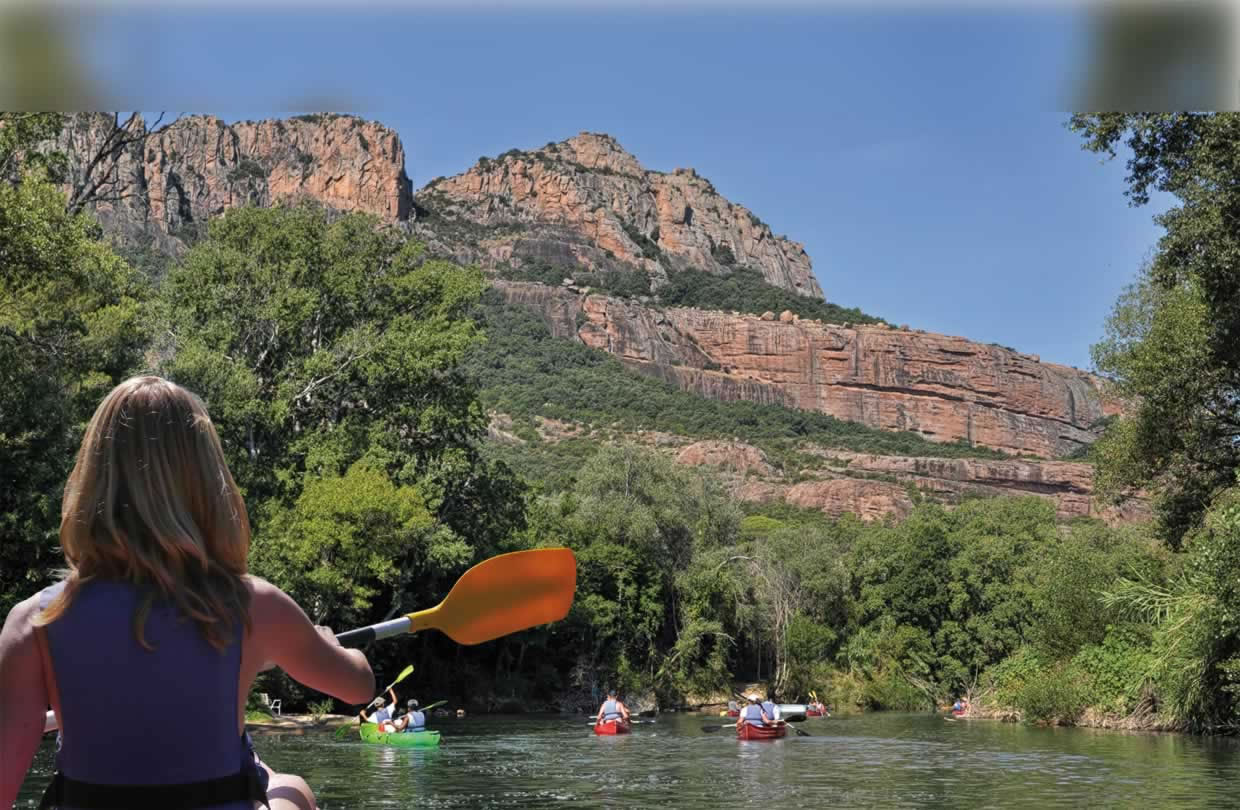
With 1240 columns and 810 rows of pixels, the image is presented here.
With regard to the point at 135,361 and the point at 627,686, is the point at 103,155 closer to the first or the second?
the point at 135,361

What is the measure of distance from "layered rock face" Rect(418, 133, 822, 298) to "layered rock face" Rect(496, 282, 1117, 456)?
13.5 m

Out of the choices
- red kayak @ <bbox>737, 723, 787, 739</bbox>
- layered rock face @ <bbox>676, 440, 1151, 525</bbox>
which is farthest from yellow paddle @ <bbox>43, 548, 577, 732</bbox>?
layered rock face @ <bbox>676, 440, 1151, 525</bbox>

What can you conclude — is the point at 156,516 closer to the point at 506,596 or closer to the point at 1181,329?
the point at 506,596

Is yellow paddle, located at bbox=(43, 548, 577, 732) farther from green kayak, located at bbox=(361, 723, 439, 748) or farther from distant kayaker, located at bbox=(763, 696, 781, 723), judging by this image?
distant kayaker, located at bbox=(763, 696, 781, 723)

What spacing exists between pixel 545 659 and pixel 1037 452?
123224 mm

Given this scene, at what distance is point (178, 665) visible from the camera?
2223 mm

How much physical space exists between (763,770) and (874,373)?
5391 inches

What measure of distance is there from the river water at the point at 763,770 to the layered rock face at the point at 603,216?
386 ft

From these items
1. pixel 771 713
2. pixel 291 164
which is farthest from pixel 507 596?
pixel 291 164

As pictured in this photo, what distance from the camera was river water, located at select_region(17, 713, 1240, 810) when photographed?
14.7m

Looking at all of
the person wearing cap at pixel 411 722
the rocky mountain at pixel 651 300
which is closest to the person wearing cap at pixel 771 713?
the person wearing cap at pixel 411 722

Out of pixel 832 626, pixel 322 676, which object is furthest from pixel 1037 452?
pixel 322 676

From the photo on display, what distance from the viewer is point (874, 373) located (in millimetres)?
153125

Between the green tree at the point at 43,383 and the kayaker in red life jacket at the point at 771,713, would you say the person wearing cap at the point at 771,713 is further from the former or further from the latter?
the green tree at the point at 43,383
